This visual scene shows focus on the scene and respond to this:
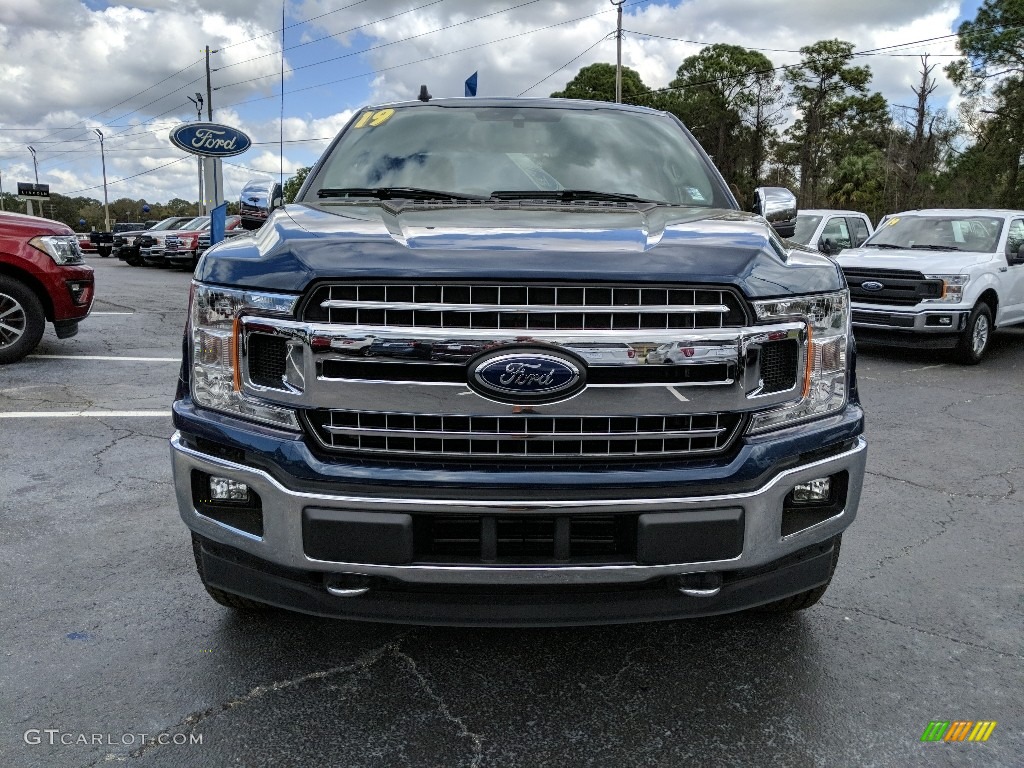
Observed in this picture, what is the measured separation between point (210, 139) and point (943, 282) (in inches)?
409

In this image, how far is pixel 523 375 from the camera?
2133 millimetres

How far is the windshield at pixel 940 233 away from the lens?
34.3ft

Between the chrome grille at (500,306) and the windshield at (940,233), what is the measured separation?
972 cm

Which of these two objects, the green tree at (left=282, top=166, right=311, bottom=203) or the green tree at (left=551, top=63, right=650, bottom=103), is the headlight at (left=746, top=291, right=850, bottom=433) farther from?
the green tree at (left=551, top=63, right=650, bottom=103)

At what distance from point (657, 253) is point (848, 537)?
232 cm

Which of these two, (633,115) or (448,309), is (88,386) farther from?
(448,309)

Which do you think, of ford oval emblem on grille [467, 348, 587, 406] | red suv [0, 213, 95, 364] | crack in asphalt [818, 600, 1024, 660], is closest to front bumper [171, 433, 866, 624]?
ford oval emblem on grille [467, 348, 587, 406]

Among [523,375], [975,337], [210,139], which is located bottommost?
[975,337]

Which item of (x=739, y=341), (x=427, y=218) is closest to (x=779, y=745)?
(x=739, y=341)

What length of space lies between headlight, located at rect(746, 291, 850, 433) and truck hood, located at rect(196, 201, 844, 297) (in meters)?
0.04

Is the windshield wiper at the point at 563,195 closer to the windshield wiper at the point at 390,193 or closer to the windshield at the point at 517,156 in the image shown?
the windshield at the point at 517,156

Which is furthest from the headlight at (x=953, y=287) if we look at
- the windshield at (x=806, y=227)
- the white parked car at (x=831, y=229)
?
the windshield at (x=806, y=227)

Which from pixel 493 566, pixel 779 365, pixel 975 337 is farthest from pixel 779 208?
pixel 975 337

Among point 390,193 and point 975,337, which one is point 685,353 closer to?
point 390,193
